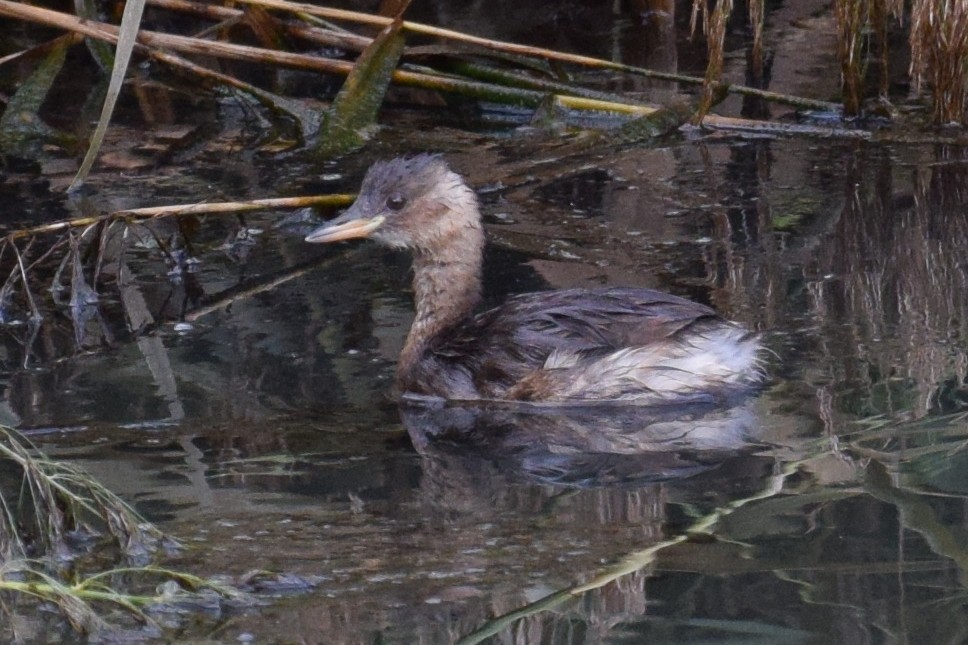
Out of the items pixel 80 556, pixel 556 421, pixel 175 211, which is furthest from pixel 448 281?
pixel 80 556

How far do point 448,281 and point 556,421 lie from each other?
0.84 m

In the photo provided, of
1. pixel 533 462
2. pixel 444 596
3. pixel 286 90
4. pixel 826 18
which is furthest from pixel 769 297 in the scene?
pixel 826 18

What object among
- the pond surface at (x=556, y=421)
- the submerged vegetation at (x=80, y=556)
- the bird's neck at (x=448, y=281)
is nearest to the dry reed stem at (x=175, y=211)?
the pond surface at (x=556, y=421)

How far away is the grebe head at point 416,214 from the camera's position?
5203mm

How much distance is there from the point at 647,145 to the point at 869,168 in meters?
1.03

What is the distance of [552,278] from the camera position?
5.65m

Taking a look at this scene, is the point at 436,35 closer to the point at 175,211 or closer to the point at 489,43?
the point at 489,43

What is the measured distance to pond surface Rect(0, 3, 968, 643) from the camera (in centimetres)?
318

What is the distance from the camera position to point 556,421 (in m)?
4.52

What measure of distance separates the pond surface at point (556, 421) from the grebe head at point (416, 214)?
31 cm

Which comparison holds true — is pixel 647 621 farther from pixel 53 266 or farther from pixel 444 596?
pixel 53 266

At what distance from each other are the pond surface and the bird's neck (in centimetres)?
17

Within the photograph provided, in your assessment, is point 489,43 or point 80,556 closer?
point 80,556

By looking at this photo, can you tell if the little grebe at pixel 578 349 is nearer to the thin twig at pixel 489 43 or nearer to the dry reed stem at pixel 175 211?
the dry reed stem at pixel 175 211
